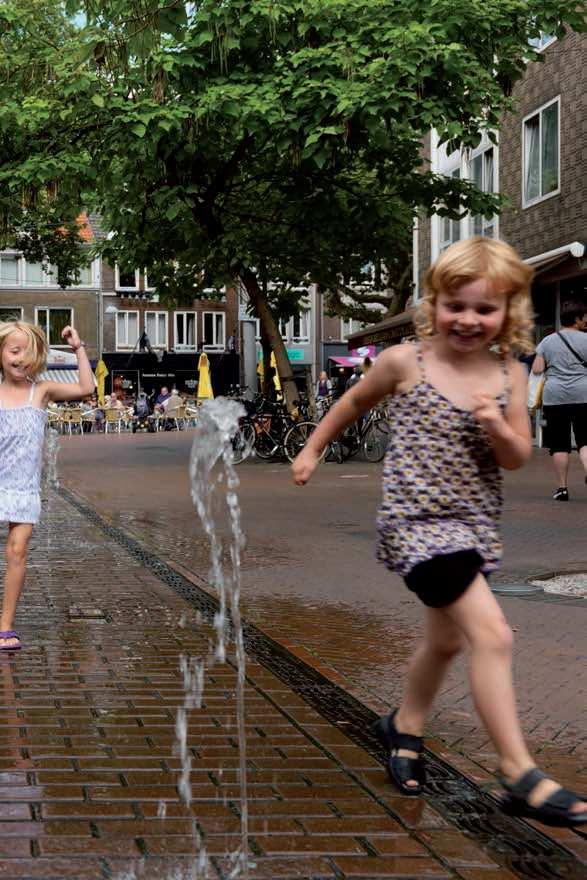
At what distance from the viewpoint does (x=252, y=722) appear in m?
4.65

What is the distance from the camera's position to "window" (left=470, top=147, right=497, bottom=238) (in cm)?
2809

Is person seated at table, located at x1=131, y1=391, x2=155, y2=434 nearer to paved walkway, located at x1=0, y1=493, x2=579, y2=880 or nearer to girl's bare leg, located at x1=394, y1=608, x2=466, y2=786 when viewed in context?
paved walkway, located at x1=0, y1=493, x2=579, y2=880

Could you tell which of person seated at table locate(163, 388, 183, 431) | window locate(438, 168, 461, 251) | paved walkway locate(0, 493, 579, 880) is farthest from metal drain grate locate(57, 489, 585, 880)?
person seated at table locate(163, 388, 183, 431)

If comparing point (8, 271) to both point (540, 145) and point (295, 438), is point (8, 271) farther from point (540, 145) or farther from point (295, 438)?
point (295, 438)

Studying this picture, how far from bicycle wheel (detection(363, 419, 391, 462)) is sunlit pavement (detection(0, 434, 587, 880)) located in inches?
467

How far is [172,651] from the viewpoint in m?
6.00

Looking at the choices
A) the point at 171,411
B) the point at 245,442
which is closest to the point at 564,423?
the point at 245,442

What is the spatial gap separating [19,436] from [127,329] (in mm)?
61380

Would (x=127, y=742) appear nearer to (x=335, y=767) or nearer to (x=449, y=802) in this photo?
(x=335, y=767)

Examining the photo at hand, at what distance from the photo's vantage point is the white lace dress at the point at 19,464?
6141 millimetres

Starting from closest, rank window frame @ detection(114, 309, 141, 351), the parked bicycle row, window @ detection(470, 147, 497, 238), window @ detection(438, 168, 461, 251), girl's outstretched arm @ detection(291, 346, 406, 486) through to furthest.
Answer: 1. girl's outstretched arm @ detection(291, 346, 406, 486)
2. the parked bicycle row
3. window @ detection(470, 147, 497, 238)
4. window @ detection(438, 168, 461, 251)
5. window frame @ detection(114, 309, 141, 351)

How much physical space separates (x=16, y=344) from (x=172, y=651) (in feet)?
5.19

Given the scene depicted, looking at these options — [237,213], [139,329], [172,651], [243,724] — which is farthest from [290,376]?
[139,329]

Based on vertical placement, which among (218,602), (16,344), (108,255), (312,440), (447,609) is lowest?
(218,602)
